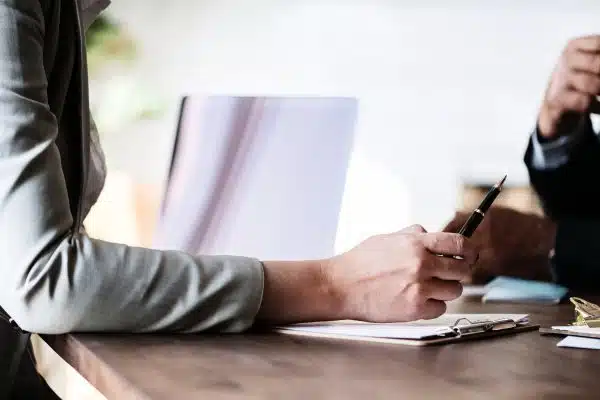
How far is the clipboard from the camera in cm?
82

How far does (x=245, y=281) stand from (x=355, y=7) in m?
1.86

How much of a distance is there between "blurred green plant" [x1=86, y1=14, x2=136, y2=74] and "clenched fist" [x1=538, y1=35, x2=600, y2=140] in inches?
53.1

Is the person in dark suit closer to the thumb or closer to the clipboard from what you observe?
the thumb

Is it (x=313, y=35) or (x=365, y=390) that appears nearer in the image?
(x=365, y=390)

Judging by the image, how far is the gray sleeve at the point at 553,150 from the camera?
5.78 ft

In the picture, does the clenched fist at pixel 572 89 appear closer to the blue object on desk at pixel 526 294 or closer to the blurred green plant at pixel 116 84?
the blue object on desk at pixel 526 294

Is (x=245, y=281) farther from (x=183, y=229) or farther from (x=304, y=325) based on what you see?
(x=183, y=229)

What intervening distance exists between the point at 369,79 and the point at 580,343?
5.81 feet

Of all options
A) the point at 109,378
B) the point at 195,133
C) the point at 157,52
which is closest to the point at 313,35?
the point at 157,52

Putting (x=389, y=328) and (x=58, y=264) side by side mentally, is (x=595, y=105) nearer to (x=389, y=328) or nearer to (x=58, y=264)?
(x=389, y=328)

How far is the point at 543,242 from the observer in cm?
187

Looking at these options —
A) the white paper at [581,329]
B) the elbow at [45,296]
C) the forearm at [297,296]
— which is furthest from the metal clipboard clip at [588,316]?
the elbow at [45,296]

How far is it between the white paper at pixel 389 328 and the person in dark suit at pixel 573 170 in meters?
0.92

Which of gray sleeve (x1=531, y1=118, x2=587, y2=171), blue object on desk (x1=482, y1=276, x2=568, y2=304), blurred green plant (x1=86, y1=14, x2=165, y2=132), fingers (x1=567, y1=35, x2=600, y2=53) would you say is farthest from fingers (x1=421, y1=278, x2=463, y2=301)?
blurred green plant (x1=86, y1=14, x2=165, y2=132)
